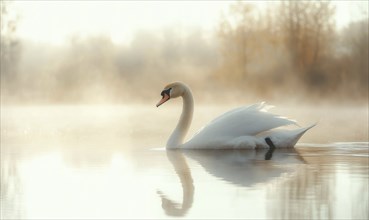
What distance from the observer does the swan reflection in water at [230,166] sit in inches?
257

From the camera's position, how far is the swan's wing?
34.5ft

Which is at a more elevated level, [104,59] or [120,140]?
[104,59]

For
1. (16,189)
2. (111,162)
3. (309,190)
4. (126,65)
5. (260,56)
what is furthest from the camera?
(126,65)

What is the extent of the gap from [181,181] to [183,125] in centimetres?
377

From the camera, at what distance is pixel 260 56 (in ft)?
109

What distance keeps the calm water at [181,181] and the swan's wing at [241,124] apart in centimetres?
24

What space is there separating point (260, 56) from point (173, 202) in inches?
1071

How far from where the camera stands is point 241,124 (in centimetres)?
1057

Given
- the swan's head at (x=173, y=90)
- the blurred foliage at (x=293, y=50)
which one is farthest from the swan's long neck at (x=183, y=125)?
the blurred foliage at (x=293, y=50)

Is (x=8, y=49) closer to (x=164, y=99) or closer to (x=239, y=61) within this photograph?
(x=239, y=61)

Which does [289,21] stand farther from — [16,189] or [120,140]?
[16,189]

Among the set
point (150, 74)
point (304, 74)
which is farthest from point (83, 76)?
point (304, 74)

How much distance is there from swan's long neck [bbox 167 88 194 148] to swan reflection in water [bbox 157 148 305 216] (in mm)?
247

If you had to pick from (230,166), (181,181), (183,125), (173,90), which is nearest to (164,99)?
(173,90)
